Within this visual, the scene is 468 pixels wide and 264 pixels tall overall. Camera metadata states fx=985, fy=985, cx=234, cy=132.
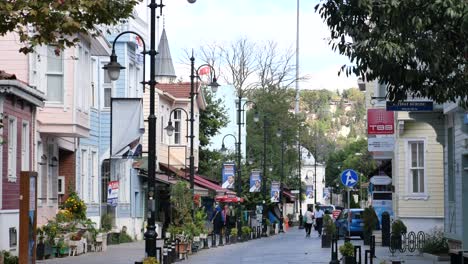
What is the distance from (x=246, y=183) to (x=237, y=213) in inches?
689

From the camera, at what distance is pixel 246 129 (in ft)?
306

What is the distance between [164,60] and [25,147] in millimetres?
42038

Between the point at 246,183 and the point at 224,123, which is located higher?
the point at 224,123

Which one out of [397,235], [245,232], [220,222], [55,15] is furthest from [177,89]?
[55,15]

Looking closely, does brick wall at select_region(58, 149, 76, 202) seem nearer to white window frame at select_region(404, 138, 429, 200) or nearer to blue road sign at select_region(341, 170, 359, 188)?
blue road sign at select_region(341, 170, 359, 188)

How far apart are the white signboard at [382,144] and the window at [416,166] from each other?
4.82 ft

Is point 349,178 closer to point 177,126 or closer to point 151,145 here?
point 151,145

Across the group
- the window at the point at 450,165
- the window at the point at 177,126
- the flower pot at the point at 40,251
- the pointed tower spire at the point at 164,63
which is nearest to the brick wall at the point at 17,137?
the flower pot at the point at 40,251

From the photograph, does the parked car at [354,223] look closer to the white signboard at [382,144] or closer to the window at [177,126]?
the white signboard at [382,144]

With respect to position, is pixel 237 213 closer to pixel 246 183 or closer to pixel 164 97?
pixel 164 97

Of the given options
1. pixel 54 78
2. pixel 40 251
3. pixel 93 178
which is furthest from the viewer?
pixel 93 178

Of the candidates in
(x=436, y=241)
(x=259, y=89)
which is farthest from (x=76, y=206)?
(x=259, y=89)

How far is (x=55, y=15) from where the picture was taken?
14.6 metres

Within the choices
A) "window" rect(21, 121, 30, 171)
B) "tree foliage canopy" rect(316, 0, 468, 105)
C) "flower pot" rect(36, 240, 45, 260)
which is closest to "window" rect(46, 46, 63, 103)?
"window" rect(21, 121, 30, 171)
